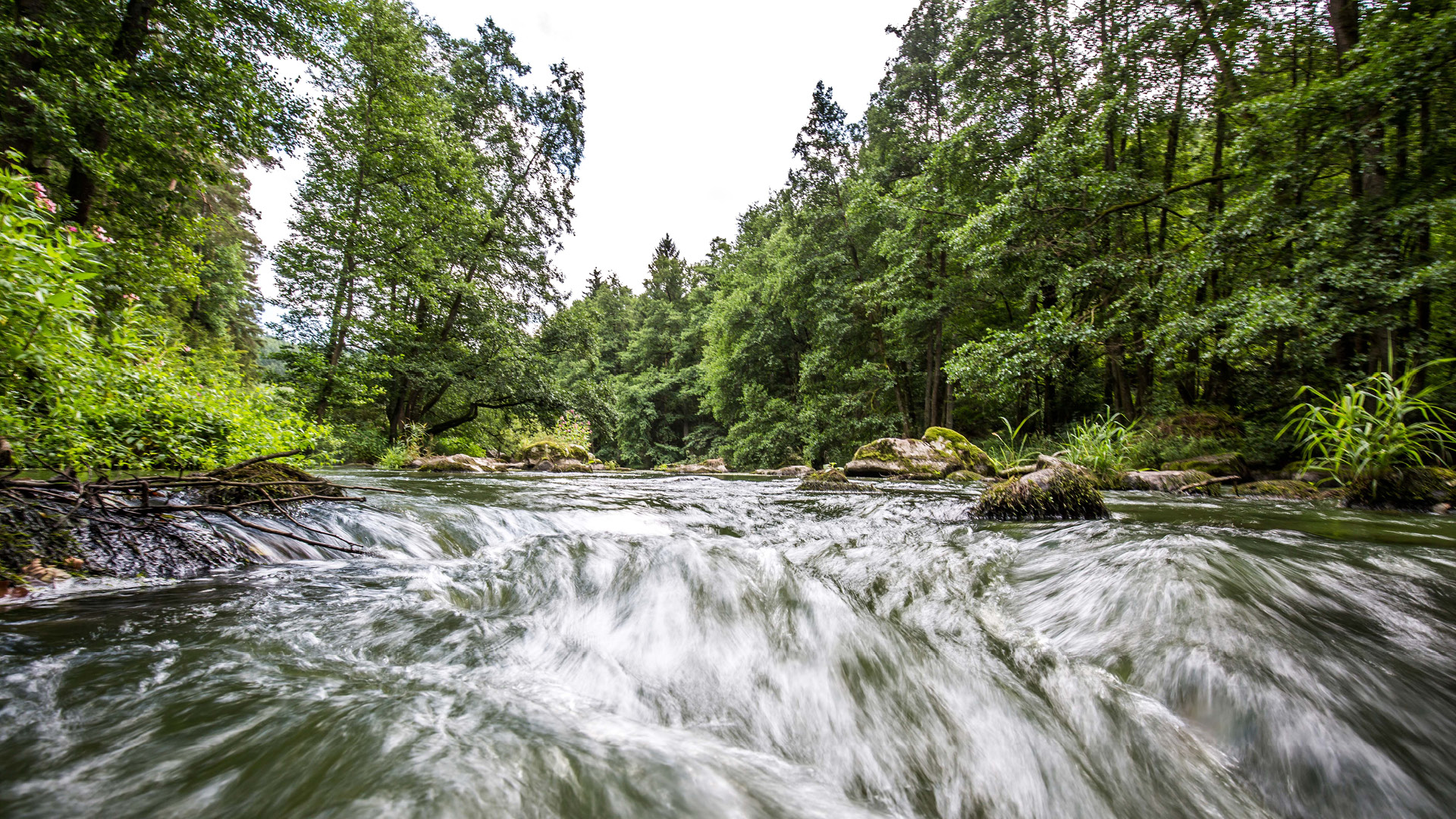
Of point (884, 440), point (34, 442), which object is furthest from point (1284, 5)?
point (34, 442)

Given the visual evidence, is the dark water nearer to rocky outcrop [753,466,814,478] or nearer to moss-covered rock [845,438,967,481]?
moss-covered rock [845,438,967,481]

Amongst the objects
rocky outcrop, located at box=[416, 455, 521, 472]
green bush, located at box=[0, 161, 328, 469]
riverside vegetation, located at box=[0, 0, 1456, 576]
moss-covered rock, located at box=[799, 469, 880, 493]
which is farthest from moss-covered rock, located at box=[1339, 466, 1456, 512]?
rocky outcrop, located at box=[416, 455, 521, 472]

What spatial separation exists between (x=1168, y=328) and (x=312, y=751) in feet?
34.5

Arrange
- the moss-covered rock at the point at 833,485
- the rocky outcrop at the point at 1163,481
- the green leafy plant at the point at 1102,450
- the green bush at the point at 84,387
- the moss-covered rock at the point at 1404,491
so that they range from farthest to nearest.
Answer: the green leafy plant at the point at 1102,450, the moss-covered rock at the point at 833,485, the rocky outcrop at the point at 1163,481, the moss-covered rock at the point at 1404,491, the green bush at the point at 84,387

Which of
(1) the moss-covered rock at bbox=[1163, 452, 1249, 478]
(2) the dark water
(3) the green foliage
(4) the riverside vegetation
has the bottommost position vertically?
(2) the dark water

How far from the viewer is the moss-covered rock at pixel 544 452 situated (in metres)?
16.3

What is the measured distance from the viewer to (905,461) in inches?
439

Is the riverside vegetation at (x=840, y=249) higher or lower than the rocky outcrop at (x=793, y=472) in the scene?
higher

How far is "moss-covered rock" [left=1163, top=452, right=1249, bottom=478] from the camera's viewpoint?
7.73 m

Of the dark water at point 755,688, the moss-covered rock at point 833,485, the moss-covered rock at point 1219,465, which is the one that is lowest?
the moss-covered rock at point 833,485

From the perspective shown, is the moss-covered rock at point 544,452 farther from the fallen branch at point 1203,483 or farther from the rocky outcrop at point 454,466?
the fallen branch at point 1203,483

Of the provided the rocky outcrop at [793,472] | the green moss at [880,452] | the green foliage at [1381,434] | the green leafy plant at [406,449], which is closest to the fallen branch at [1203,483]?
the green foliage at [1381,434]

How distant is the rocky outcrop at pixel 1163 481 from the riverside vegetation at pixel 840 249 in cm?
10

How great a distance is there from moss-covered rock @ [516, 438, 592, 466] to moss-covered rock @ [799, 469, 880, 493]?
10.1m
